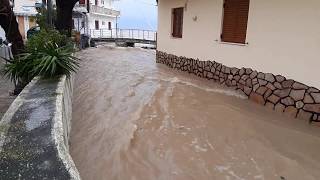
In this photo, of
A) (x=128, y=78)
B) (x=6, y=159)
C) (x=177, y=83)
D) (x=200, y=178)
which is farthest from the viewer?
(x=128, y=78)

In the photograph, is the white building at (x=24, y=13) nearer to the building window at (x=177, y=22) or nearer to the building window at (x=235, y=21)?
the building window at (x=177, y=22)

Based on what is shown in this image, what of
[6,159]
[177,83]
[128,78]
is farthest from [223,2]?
[6,159]

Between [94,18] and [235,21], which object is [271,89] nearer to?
[235,21]

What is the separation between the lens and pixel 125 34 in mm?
35719

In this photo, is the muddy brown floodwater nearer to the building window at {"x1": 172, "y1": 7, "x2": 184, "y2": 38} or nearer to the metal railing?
the building window at {"x1": 172, "y1": 7, "x2": 184, "y2": 38}

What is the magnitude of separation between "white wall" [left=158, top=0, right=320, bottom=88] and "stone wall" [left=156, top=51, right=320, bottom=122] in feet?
0.57

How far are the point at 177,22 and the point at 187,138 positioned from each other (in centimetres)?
891

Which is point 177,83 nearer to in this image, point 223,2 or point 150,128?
point 223,2

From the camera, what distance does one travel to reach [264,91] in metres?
Result: 7.96

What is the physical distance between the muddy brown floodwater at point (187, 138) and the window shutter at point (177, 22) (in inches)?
193

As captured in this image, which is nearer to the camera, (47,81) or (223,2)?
(47,81)

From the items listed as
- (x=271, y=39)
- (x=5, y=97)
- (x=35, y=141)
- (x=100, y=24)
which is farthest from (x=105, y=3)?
(x=35, y=141)

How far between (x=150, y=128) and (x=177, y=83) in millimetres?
4724

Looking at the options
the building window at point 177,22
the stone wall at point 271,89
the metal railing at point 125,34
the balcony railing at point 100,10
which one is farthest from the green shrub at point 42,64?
the balcony railing at point 100,10
